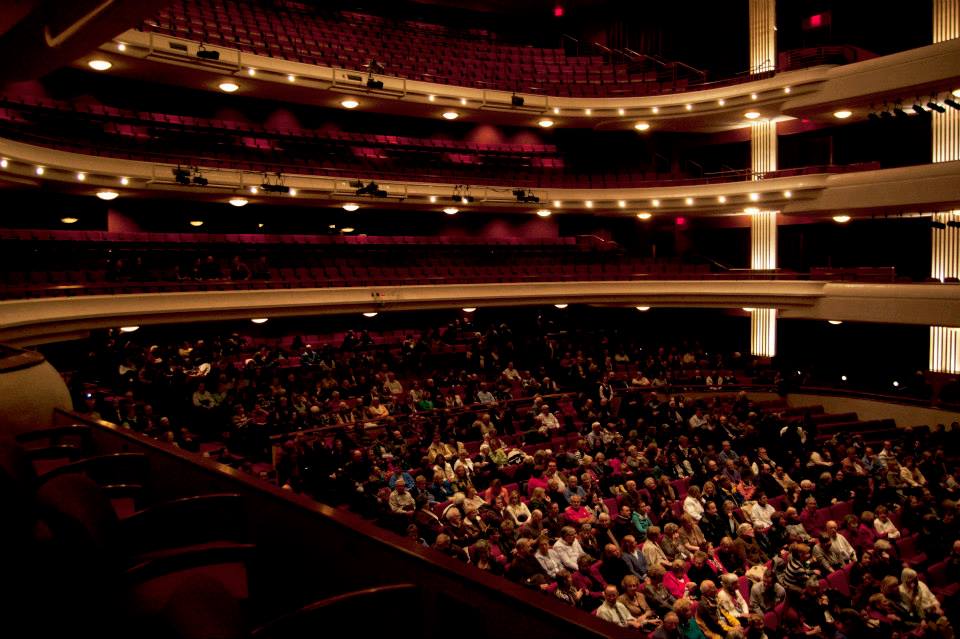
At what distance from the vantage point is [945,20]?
47.3 ft

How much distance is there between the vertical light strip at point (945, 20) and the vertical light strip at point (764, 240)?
4915 mm

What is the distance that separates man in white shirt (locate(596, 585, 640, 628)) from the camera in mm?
5055

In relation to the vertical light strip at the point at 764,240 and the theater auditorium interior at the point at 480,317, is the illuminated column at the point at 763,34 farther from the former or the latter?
the vertical light strip at the point at 764,240

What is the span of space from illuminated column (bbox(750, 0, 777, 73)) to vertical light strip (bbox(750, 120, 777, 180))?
1.34m

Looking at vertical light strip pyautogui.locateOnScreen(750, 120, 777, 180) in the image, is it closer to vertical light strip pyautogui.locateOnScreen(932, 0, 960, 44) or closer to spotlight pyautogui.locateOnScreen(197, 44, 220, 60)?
vertical light strip pyautogui.locateOnScreen(932, 0, 960, 44)

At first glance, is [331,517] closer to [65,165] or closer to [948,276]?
[65,165]

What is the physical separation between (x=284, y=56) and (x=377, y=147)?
10.2 ft

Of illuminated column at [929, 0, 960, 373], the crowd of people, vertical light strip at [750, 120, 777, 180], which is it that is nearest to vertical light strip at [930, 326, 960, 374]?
illuminated column at [929, 0, 960, 373]

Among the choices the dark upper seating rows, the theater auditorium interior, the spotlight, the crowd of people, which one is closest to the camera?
the theater auditorium interior

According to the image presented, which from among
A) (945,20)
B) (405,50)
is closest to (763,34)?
(945,20)

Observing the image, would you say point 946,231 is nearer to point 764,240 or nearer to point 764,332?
point 764,240

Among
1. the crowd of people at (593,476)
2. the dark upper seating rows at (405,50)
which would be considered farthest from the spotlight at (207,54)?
the crowd of people at (593,476)

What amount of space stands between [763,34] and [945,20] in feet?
13.4

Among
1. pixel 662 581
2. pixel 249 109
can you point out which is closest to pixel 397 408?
pixel 662 581
